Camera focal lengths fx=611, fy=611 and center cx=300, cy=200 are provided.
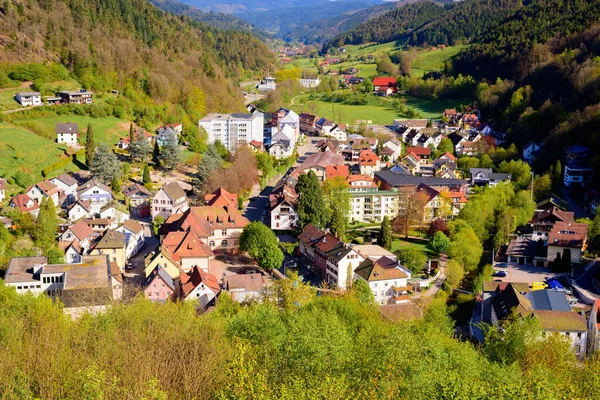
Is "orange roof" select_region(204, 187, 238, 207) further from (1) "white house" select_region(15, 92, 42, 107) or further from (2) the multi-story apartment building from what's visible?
(1) "white house" select_region(15, 92, 42, 107)

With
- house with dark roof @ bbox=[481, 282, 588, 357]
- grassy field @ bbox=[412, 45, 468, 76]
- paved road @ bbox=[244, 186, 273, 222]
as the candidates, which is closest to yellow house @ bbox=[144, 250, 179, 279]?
paved road @ bbox=[244, 186, 273, 222]

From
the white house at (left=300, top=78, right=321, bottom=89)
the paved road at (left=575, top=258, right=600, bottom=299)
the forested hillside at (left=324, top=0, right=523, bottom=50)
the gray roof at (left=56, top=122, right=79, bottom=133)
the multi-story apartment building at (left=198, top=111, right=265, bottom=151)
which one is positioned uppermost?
the forested hillside at (left=324, top=0, right=523, bottom=50)

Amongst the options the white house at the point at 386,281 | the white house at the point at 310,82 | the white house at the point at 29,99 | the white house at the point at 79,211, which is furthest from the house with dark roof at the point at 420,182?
the white house at the point at 310,82

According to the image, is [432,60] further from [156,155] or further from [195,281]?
[195,281]

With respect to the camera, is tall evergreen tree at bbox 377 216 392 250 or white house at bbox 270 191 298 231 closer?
tall evergreen tree at bbox 377 216 392 250

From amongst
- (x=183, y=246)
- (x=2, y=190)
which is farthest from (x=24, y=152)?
(x=183, y=246)

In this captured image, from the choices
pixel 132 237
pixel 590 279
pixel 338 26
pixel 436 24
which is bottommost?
pixel 590 279
